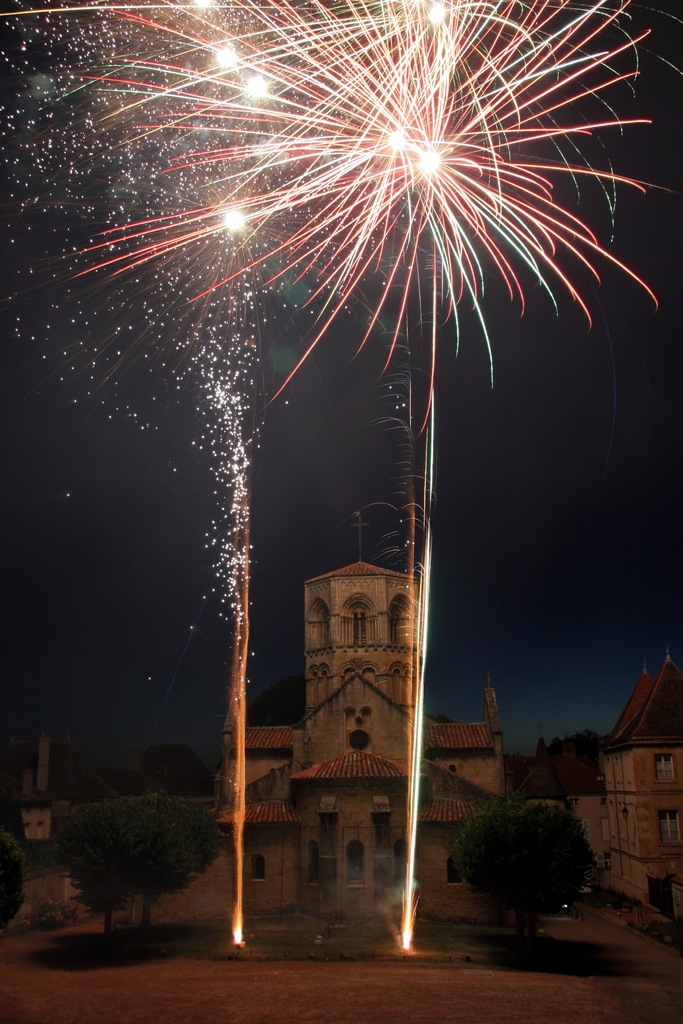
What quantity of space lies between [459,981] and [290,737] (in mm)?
22916

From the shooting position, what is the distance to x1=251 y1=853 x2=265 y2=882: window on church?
3679cm

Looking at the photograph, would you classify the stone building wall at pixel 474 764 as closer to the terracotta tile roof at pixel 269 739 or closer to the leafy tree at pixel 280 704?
the terracotta tile roof at pixel 269 739

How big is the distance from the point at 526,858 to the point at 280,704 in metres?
43.1

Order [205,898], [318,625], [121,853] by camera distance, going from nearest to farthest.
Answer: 1. [121,853]
2. [205,898]
3. [318,625]

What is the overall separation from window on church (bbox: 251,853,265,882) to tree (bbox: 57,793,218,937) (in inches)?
197

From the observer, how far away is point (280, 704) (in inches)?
2746

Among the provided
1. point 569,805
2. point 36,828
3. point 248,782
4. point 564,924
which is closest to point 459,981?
point 564,924

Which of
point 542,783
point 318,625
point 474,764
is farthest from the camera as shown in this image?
point 542,783

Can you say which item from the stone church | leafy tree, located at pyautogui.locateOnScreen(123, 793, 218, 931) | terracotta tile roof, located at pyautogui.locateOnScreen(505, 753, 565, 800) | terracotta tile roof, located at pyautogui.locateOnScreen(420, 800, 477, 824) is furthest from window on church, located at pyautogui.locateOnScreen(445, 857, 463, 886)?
terracotta tile roof, located at pyautogui.locateOnScreen(505, 753, 565, 800)

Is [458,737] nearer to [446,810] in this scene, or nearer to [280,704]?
[446,810]

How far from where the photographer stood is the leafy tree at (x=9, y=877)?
23859 mm

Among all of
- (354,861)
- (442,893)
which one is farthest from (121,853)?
(442,893)

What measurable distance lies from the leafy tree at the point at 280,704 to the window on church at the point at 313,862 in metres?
30.9

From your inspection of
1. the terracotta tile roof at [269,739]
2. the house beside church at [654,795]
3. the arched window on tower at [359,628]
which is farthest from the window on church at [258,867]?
the house beside church at [654,795]
